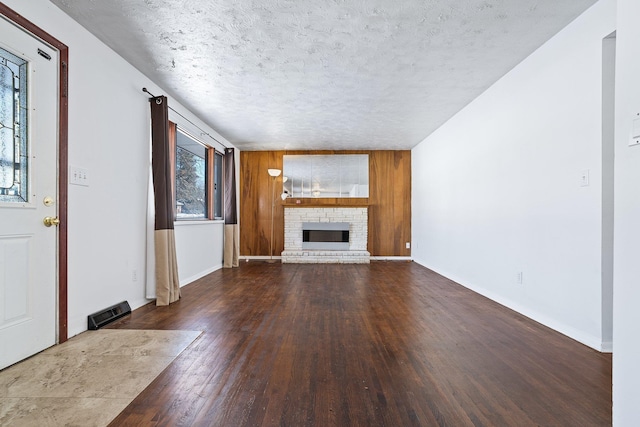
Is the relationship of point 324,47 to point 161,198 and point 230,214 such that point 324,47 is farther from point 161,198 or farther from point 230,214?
point 230,214

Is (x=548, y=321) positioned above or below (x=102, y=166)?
below

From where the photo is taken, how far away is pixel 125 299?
9.96ft

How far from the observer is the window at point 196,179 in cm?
442

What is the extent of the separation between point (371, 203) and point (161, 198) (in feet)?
15.8

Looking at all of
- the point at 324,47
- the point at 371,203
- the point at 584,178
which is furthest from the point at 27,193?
the point at 371,203

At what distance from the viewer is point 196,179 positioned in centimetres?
505

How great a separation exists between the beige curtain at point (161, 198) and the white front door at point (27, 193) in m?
1.16

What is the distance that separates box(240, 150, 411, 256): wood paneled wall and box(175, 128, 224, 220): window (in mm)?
1199

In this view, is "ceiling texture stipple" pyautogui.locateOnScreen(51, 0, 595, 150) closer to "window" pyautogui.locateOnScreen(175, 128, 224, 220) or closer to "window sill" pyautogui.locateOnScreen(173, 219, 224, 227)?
"window" pyautogui.locateOnScreen(175, 128, 224, 220)

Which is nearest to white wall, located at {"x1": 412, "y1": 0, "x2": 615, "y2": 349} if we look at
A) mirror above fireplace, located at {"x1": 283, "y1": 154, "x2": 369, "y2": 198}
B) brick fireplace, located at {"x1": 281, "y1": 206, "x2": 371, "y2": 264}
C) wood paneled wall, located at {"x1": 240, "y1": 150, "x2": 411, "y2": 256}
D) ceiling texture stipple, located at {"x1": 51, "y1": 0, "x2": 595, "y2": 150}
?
ceiling texture stipple, located at {"x1": 51, "y1": 0, "x2": 595, "y2": 150}

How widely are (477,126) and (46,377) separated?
15.9ft

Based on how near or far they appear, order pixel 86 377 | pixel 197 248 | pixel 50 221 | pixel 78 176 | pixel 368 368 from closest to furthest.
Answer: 1. pixel 86 377
2. pixel 368 368
3. pixel 50 221
4. pixel 78 176
5. pixel 197 248

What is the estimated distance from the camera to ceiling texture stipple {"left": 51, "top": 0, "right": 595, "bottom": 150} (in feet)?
7.39

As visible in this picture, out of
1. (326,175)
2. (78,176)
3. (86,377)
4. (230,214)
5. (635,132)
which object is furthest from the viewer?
(326,175)
